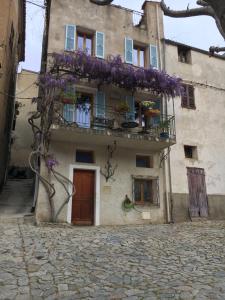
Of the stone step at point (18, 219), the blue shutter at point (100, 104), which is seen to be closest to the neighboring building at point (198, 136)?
the blue shutter at point (100, 104)

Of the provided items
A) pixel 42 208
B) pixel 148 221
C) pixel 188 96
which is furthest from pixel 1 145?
pixel 188 96

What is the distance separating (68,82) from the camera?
44.1ft

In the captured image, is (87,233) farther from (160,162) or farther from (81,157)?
(160,162)

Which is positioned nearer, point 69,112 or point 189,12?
point 189,12

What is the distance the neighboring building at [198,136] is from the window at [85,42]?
400 cm

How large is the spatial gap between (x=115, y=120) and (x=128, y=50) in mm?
3820

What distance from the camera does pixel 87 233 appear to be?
33.4 feet

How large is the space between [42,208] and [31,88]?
46.1 feet

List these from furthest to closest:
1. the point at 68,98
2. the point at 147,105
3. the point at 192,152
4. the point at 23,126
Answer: the point at 23,126, the point at 192,152, the point at 147,105, the point at 68,98

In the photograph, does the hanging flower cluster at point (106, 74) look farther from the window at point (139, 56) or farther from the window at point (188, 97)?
the window at point (139, 56)

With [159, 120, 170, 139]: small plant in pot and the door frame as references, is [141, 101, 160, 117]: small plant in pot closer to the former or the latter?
[159, 120, 170, 139]: small plant in pot

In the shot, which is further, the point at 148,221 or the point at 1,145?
the point at 1,145

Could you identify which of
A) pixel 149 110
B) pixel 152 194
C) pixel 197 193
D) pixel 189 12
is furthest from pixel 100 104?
pixel 189 12

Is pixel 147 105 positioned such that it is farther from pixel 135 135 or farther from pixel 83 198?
pixel 83 198
